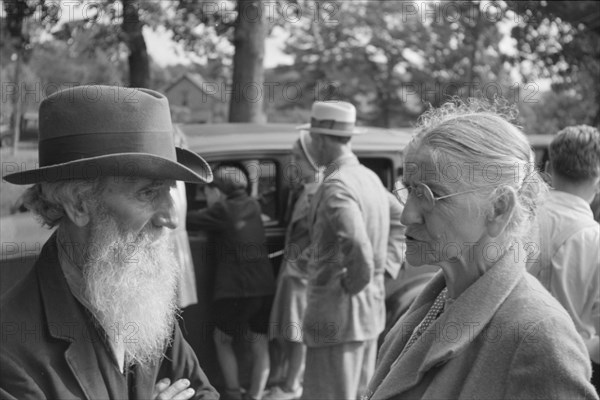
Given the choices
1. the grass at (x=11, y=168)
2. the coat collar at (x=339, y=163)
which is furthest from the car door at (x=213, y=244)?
the grass at (x=11, y=168)

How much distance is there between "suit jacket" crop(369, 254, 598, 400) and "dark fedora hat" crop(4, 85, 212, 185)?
3.21ft

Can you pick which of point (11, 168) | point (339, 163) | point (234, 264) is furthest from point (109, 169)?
point (234, 264)

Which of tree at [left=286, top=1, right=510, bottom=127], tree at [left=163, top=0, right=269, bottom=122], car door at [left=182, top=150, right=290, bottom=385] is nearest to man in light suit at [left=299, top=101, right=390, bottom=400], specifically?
car door at [left=182, top=150, right=290, bottom=385]

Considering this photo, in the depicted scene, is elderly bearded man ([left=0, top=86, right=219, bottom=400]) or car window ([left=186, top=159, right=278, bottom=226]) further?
car window ([left=186, top=159, right=278, bottom=226])

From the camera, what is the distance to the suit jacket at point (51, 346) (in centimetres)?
201

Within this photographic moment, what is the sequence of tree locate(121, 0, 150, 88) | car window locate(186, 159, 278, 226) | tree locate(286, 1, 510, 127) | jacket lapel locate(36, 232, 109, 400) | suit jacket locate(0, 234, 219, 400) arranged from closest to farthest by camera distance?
1. suit jacket locate(0, 234, 219, 400)
2. jacket lapel locate(36, 232, 109, 400)
3. car window locate(186, 159, 278, 226)
4. tree locate(121, 0, 150, 88)
5. tree locate(286, 1, 510, 127)

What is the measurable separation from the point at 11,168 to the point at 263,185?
1.96 meters

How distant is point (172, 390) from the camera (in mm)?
2344

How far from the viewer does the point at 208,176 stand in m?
2.70

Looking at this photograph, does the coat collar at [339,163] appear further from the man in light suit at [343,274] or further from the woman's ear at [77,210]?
the woman's ear at [77,210]

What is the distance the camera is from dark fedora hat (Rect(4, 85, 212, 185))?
2.23 m

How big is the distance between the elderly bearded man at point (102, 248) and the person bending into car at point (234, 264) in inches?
97.9

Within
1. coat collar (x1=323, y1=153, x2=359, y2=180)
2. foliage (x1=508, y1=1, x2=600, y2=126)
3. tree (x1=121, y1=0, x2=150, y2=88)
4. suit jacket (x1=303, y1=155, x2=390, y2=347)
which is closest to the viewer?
suit jacket (x1=303, y1=155, x2=390, y2=347)

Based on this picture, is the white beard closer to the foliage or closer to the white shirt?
the white shirt
